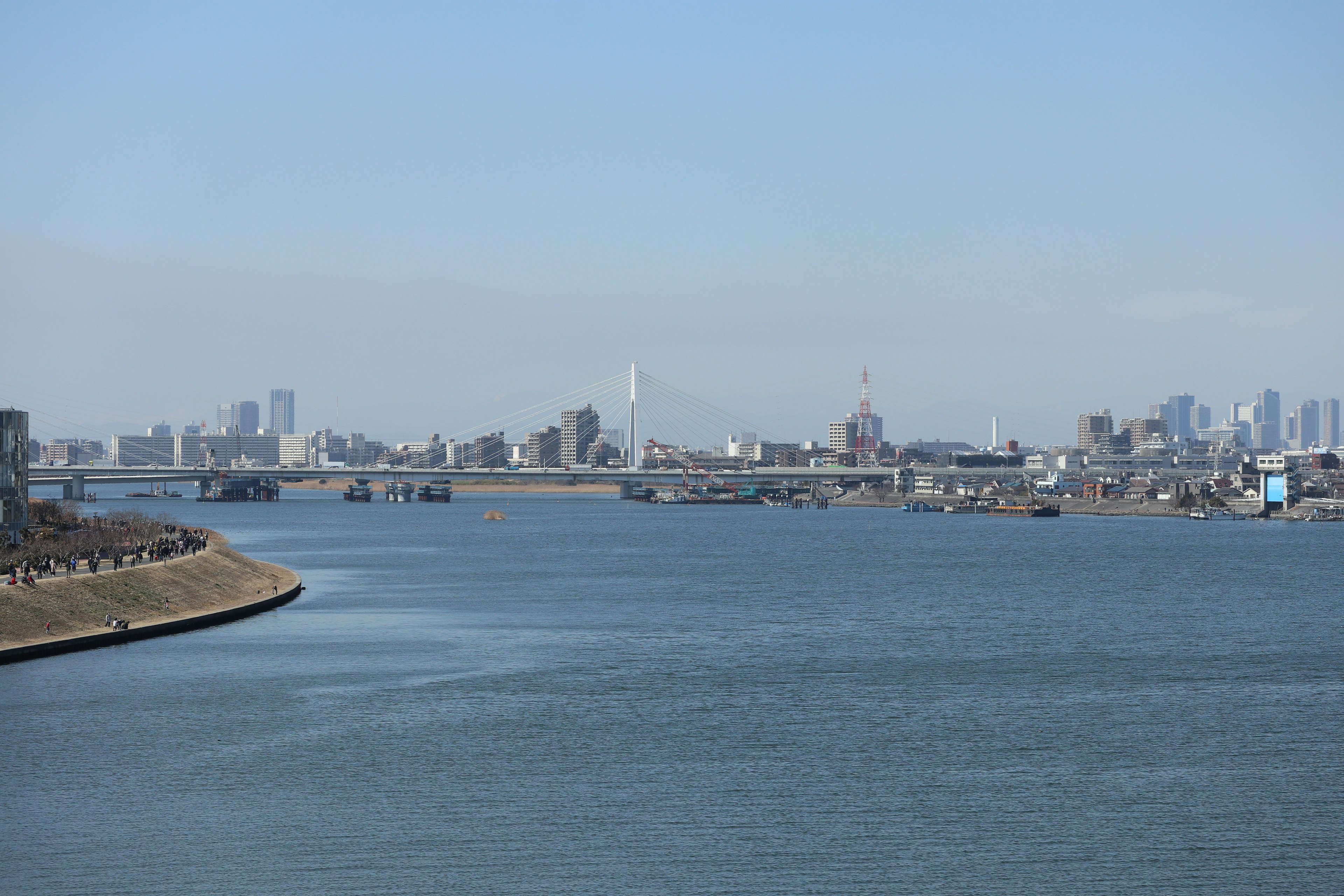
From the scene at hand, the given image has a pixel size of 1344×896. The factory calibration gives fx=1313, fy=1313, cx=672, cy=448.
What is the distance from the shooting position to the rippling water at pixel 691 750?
1992cm

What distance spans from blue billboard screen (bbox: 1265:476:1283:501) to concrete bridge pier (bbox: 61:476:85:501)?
137 m

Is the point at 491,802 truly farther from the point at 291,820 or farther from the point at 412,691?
the point at 412,691

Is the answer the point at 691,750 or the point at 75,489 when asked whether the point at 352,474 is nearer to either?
the point at 75,489

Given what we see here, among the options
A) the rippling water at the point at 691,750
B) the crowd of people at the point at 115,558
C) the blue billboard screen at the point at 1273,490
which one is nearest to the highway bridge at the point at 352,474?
the blue billboard screen at the point at 1273,490

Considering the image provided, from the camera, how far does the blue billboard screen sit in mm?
146750

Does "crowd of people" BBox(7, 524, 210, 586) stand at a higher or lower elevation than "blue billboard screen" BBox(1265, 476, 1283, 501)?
lower

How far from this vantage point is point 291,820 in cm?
2191

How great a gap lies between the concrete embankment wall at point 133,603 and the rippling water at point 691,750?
112cm

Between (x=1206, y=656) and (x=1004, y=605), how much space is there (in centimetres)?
1498

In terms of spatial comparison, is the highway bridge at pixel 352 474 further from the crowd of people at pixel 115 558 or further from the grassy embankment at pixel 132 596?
the grassy embankment at pixel 132 596

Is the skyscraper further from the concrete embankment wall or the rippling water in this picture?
the rippling water

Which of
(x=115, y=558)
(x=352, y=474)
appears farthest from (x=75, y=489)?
(x=115, y=558)

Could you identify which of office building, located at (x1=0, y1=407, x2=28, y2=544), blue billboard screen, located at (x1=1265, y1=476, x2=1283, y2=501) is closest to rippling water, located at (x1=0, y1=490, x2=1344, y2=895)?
office building, located at (x1=0, y1=407, x2=28, y2=544)

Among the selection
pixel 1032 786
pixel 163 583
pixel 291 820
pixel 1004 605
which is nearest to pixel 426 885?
pixel 291 820
